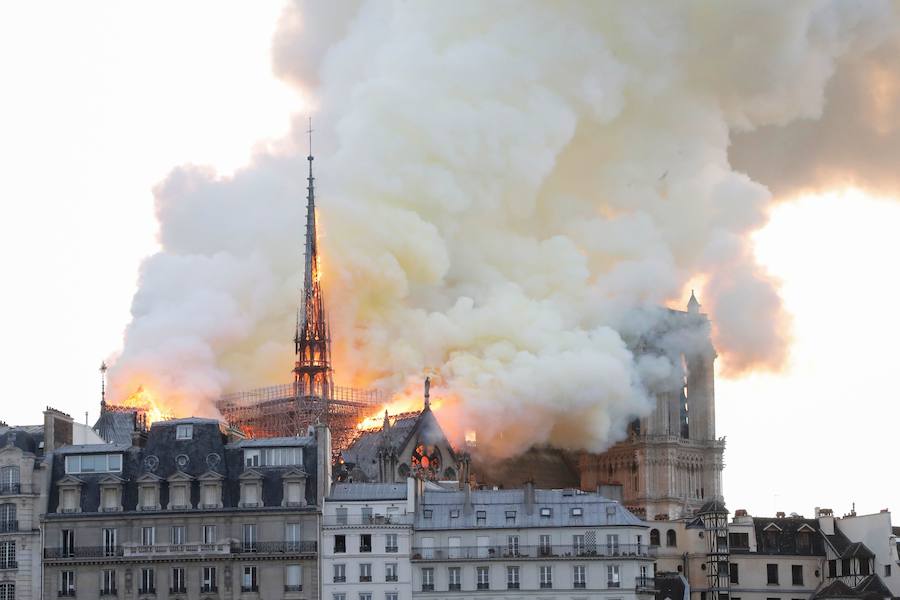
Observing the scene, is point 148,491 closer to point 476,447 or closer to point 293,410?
point 293,410

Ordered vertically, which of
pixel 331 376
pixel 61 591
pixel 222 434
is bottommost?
pixel 61 591

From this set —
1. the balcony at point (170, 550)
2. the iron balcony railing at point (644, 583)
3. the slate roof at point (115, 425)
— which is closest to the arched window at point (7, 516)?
the balcony at point (170, 550)

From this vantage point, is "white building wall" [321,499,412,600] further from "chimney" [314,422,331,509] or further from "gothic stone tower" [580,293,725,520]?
"gothic stone tower" [580,293,725,520]

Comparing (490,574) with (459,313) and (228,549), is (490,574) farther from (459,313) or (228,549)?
(459,313)

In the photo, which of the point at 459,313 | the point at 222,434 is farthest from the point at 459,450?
the point at 222,434

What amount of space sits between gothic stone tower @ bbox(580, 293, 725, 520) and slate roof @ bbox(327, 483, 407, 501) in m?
55.2

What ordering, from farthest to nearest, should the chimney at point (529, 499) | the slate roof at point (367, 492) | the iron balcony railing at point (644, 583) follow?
the chimney at point (529, 499) < the slate roof at point (367, 492) < the iron balcony railing at point (644, 583)

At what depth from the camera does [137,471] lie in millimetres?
104625

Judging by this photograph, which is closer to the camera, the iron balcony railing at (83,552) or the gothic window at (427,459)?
the iron balcony railing at (83,552)

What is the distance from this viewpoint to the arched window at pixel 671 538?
117 metres

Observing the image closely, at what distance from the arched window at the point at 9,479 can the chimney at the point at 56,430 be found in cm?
208

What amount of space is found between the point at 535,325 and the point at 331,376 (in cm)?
1369

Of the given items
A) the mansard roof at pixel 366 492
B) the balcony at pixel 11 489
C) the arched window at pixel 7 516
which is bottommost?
the arched window at pixel 7 516

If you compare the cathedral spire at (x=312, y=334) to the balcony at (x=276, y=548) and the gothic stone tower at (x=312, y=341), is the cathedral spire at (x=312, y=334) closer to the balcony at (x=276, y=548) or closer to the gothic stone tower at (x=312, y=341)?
the gothic stone tower at (x=312, y=341)
